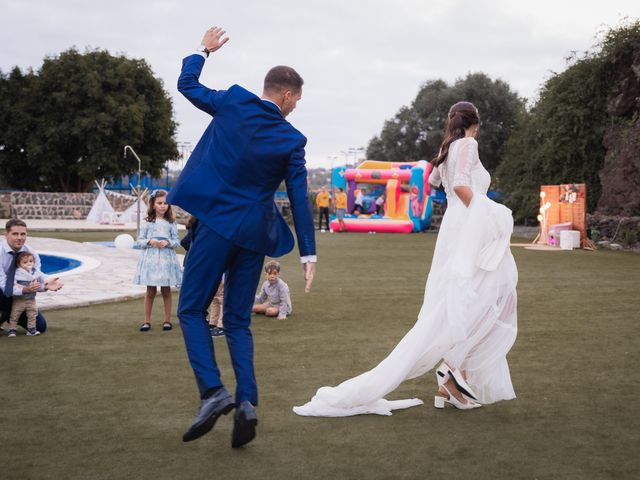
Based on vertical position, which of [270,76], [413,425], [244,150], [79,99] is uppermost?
[79,99]

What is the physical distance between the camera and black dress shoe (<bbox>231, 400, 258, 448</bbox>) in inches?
146

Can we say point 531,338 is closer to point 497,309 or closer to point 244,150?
point 497,309

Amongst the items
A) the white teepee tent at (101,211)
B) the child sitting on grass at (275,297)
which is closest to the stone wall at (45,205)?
the white teepee tent at (101,211)

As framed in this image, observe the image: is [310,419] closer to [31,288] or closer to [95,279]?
[31,288]

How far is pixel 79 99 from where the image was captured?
127 ft

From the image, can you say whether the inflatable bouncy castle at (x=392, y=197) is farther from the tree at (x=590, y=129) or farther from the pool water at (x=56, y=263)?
the pool water at (x=56, y=263)

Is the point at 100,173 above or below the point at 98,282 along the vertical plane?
above

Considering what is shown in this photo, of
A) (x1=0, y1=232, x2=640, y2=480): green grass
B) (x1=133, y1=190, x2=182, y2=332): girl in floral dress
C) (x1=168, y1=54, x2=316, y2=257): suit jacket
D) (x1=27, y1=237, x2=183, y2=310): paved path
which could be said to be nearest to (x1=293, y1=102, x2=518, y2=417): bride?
(x1=0, y1=232, x2=640, y2=480): green grass

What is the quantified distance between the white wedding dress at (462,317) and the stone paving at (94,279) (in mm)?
5027

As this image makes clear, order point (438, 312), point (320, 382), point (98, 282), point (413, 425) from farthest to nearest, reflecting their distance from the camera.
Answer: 1. point (98, 282)
2. point (320, 382)
3. point (438, 312)
4. point (413, 425)

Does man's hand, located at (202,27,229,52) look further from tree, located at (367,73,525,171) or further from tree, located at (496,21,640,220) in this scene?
tree, located at (367,73,525,171)

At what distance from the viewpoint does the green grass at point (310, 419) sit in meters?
3.56

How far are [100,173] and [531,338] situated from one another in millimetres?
35638

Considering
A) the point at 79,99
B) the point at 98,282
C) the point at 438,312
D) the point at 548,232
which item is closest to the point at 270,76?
the point at 438,312
